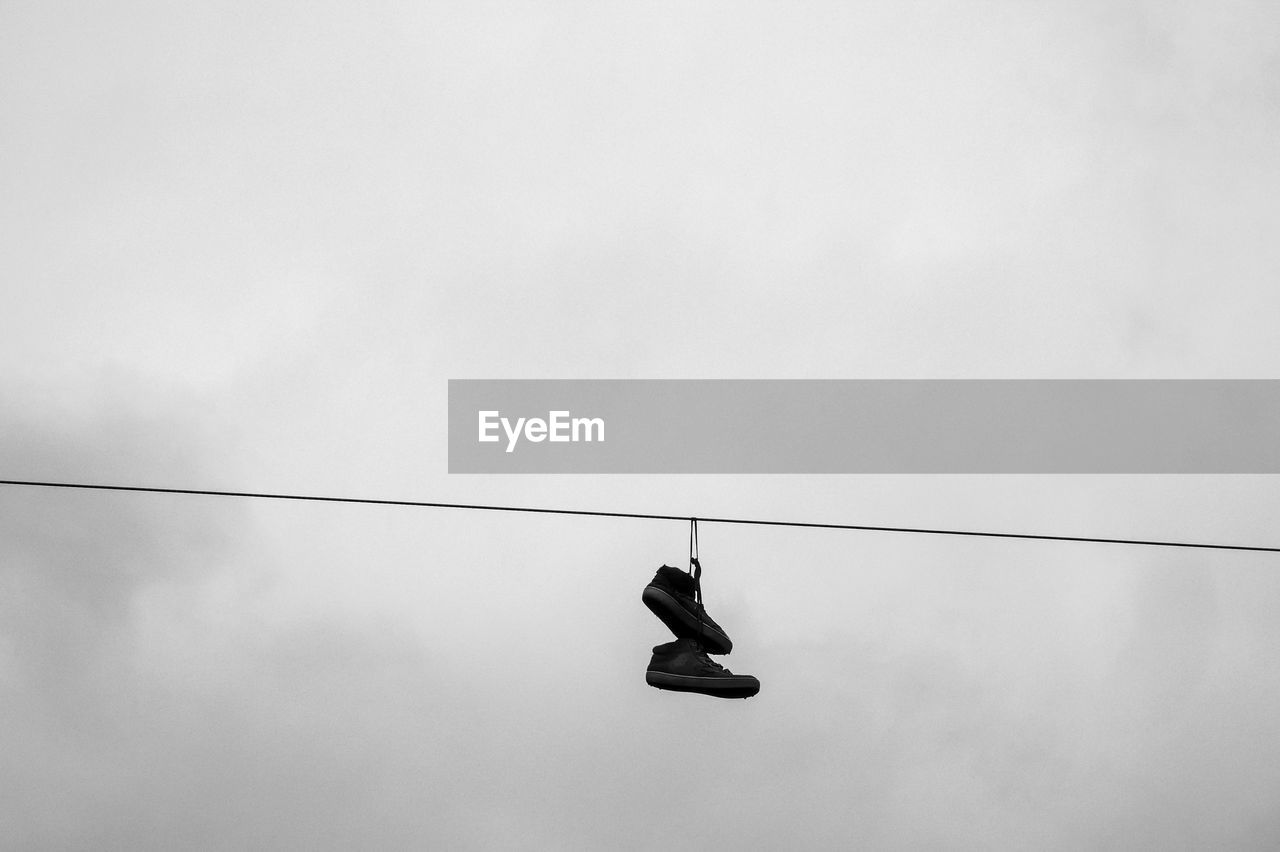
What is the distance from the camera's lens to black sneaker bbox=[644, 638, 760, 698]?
10.7m

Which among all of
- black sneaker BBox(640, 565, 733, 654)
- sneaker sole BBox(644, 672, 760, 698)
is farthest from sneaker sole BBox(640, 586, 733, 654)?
sneaker sole BBox(644, 672, 760, 698)

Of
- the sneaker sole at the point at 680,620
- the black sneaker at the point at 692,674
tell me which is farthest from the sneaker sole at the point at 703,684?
the sneaker sole at the point at 680,620

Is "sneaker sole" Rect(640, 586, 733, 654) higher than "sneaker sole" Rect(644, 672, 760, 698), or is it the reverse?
"sneaker sole" Rect(640, 586, 733, 654)

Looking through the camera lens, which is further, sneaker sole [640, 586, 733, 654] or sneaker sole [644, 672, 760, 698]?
sneaker sole [644, 672, 760, 698]

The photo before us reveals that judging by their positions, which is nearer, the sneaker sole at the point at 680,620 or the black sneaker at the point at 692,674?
the sneaker sole at the point at 680,620

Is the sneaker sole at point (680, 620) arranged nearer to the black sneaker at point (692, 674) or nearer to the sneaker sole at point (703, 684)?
the black sneaker at point (692, 674)

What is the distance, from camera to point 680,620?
34.9 feet

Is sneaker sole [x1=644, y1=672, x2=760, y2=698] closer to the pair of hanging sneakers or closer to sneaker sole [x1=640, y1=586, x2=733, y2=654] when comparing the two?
the pair of hanging sneakers

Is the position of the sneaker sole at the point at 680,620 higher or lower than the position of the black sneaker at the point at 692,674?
higher

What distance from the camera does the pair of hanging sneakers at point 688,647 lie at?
1062 centimetres

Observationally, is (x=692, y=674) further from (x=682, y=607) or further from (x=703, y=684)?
(x=682, y=607)

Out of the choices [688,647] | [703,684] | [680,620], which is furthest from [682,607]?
[703,684]

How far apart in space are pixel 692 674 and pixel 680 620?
0.46 m

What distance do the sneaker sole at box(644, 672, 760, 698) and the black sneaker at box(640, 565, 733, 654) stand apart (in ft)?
1.05
